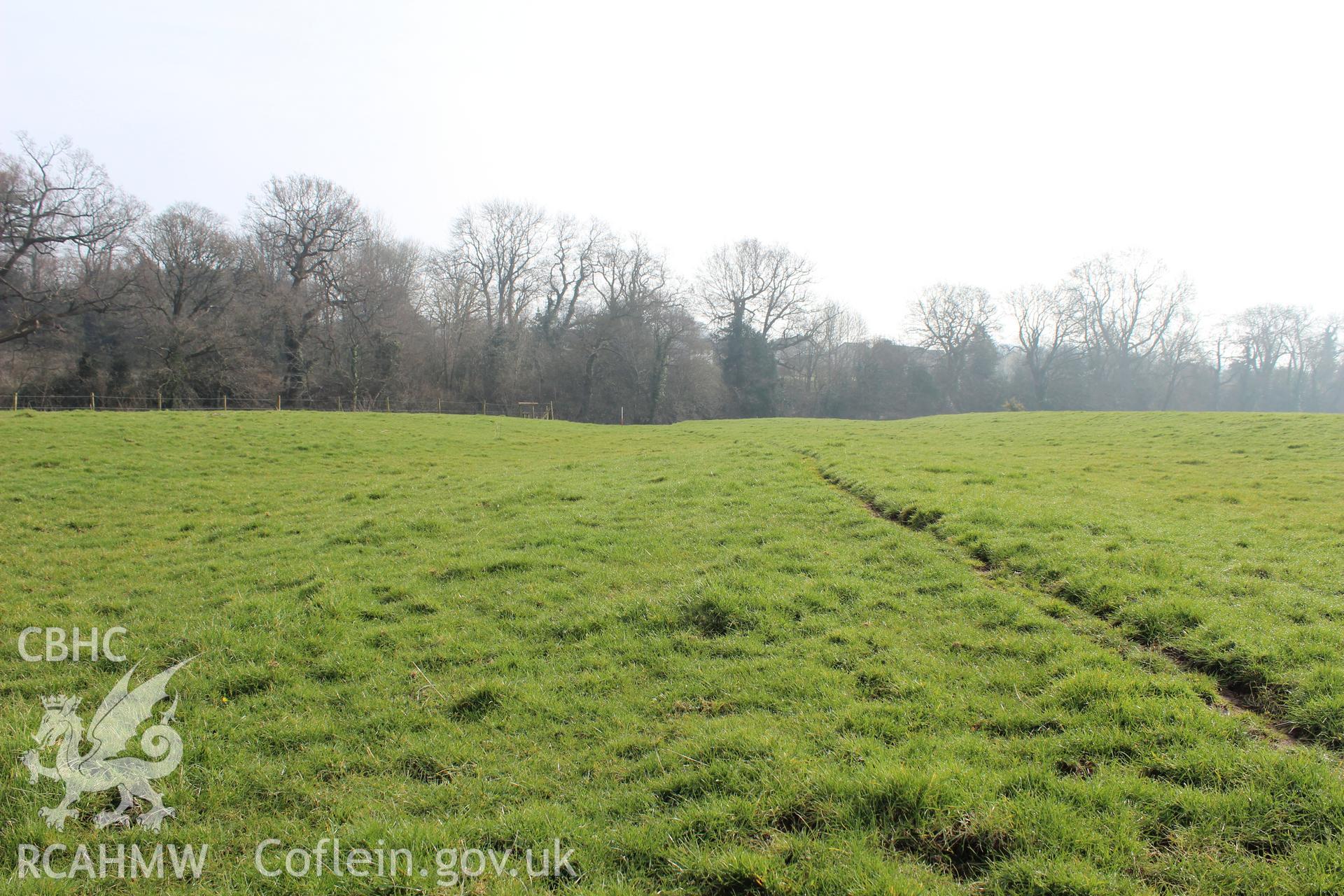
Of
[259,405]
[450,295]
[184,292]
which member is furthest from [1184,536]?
[450,295]

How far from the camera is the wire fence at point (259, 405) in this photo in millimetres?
37156

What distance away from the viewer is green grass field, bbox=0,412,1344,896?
3.32 meters

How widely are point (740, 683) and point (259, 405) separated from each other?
48.9 m

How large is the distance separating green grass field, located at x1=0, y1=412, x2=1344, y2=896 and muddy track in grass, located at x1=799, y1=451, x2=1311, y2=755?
33mm

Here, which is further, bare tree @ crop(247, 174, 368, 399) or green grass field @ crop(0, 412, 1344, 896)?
bare tree @ crop(247, 174, 368, 399)

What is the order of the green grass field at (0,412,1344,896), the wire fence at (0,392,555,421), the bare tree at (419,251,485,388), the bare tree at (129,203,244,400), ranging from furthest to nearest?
the bare tree at (419,251,485,388)
the bare tree at (129,203,244,400)
the wire fence at (0,392,555,421)
the green grass field at (0,412,1344,896)

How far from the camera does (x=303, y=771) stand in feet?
14.2

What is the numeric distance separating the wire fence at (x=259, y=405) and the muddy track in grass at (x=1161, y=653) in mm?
33442

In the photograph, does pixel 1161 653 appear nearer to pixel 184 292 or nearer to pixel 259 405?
pixel 259 405

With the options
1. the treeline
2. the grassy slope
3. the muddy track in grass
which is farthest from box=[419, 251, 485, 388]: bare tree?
the muddy track in grass

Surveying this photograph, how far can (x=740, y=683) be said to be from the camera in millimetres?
5230

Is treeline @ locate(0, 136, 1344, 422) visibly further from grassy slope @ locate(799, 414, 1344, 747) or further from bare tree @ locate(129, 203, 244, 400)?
grassy slope @ locate(799, 414, 1344, 747)

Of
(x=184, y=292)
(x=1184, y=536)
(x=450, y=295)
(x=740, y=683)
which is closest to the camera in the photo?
(x=740, y=683)

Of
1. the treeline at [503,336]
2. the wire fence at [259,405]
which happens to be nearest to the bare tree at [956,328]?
the treeline at [503,336]
